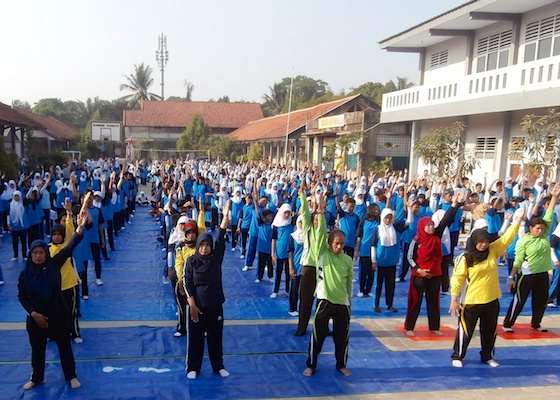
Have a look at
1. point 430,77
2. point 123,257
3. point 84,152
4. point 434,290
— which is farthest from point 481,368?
point 84,152

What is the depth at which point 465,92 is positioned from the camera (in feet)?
49.9

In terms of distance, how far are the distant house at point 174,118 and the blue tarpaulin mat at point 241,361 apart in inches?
1324

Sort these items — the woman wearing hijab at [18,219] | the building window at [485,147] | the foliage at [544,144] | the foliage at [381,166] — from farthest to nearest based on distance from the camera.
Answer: the foliage at [381,166], the building window at [485,147], the foliage at [544,144], the woman wearing hijab at [18,219]

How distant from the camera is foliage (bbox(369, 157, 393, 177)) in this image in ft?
63.8

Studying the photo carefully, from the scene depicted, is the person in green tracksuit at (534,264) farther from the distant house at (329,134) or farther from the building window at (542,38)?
the distant house at (329,134)

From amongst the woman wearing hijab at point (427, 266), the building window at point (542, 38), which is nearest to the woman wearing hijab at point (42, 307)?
the woman wearing hijab at point (427, 266)

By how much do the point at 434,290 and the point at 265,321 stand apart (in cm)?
221

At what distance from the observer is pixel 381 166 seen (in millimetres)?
19938

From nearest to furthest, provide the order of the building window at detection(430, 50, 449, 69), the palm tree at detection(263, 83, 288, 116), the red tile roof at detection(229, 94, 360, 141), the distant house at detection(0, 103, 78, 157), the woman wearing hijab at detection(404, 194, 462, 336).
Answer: the woman wearing hijab at detection(404, 194, 462, 336) < the building window at detection(430, 50, 449, 69) < the distant house at detection(0, 103, 78, 157) < the red tile roof at detection(229, 94, 360, 141) < the palm tree at detection(263, 83, 288, 116)

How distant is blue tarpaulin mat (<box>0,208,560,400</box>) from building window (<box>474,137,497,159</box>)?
32.3 ft

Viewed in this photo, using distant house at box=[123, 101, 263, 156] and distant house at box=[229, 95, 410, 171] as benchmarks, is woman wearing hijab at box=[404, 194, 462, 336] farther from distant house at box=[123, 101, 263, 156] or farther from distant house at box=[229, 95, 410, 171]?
distant house at box=[123, 101, 263, 156]

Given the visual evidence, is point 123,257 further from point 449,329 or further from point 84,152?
point 84,152

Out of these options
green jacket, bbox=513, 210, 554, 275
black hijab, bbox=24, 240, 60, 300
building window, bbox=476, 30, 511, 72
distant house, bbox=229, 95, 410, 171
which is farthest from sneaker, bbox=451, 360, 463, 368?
distant house, bbox=229, 95, 410, 171

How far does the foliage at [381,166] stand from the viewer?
63.8 ft
